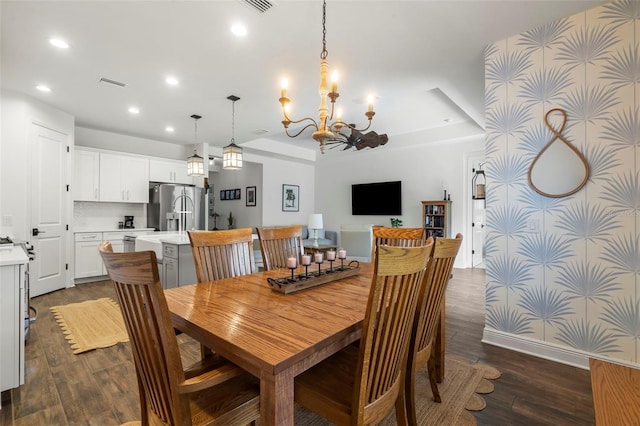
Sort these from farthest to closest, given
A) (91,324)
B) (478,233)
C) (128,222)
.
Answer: (478,233), (128,222), (91,324)

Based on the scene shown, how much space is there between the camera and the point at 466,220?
6.04 meters

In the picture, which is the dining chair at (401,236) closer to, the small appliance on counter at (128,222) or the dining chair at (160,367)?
the dining chair at (160,367)

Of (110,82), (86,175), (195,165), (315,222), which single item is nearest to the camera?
(110,82)

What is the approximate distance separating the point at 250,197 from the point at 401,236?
607 cm

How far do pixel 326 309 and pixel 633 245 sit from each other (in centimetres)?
226

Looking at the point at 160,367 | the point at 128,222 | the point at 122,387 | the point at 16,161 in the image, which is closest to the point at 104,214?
the point at 128,222

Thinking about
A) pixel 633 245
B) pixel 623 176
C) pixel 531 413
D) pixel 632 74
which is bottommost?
pixel 531 413

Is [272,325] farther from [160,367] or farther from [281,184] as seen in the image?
[281,184]

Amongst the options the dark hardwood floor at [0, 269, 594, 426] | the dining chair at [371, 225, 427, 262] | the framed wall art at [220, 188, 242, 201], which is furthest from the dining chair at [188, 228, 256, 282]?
the framed wall art at [220, 188, 242, 201]

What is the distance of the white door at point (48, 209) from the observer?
3.99 metres

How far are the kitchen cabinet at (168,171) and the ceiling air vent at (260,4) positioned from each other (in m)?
4.36

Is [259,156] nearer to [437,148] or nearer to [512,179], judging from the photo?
[437,148]

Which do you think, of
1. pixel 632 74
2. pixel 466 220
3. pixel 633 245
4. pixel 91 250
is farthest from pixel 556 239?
pixel 91 250

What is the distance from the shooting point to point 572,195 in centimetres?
230
